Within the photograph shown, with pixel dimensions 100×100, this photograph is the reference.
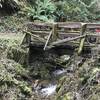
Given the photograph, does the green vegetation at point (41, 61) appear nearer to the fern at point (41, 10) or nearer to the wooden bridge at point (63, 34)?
the fern at point (41, 10)

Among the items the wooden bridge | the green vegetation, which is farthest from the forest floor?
the wooden bridge

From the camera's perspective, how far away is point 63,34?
12500 mm

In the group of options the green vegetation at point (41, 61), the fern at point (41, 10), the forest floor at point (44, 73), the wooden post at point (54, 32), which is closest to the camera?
the forest floor at point (44, 73)

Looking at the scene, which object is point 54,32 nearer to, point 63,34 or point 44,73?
point 63,34

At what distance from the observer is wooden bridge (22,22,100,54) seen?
461 inches

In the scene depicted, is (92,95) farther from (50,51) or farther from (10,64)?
(50,51)

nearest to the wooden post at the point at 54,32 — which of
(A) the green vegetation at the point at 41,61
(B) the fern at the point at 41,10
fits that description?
(A) the green vegetation at the point at 41,61

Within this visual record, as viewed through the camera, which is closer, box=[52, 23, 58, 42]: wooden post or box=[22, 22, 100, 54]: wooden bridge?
box=[22, 22, 100, 54]: wooden bridge

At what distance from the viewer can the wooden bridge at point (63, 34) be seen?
11703mm

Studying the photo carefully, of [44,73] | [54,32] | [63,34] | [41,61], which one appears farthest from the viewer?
[41,61]

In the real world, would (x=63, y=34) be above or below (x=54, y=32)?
below

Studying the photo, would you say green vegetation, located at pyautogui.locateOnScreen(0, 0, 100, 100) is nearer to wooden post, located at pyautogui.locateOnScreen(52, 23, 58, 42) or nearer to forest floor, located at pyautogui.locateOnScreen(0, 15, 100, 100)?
forest floor, located at pyautogui.locateOnScreen(0, 15, 100, 100)

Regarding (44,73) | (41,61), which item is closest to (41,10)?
(41,61)

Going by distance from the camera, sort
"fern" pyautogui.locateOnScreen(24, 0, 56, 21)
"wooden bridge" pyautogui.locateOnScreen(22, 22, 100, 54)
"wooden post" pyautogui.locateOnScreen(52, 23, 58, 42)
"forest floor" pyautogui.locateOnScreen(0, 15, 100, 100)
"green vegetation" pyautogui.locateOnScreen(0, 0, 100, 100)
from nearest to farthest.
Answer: "forest floor" pyautogui.locateOnScreen(0, 15, 100, 100) → "green vegetation" pyautogui.locateOnScreen(0, 0, 100, 100) → "wooden bridge" pyautogui.locateOnScreen(22, 22, 100, 54) → "wooden post" pyautogui.locateOnScreen(52, 23, 58, 42) → "fern" pyautogui.locateOnScreen(24, 0, 56, 21)
